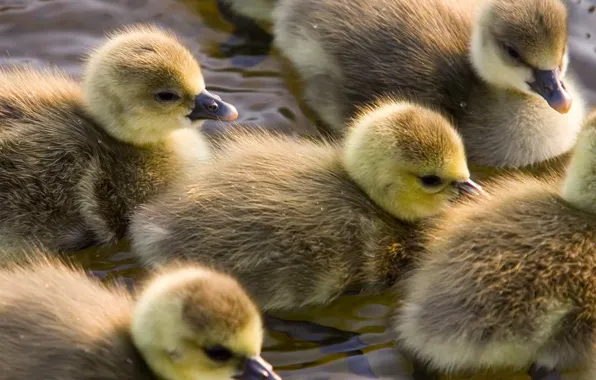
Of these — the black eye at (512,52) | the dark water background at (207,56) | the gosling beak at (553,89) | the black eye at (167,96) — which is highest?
the black eye at (512,52)

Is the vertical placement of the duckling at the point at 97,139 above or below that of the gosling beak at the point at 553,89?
below

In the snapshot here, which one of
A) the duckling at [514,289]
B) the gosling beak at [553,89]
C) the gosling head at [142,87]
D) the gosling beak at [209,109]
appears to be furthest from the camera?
the gosling beak at [553,89]

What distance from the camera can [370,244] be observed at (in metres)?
2.97

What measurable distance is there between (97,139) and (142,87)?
18 cm

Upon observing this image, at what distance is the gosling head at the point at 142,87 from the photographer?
126 inches

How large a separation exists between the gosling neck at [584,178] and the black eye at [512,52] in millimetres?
623

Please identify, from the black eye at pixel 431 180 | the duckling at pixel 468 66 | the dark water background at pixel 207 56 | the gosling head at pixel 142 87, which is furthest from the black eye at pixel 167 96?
the black eye at pixel 431 180

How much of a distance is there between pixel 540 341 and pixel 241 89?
5.22 ft

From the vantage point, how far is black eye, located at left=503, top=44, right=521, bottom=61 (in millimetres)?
3463

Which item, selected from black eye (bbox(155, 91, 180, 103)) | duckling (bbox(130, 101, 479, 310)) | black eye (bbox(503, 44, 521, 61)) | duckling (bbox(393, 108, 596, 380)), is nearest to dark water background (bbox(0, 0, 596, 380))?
duckling (bbox(130, 101, 479, 310))

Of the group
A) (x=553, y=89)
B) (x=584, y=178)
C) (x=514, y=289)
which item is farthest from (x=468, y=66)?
(x=514, y=289)

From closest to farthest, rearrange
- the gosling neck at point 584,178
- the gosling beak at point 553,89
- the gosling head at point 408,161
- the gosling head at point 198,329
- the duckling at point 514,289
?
the gosling head at point 198,329 < the duckling at point 514,289 < the gosling neck at point 584,178 < the gosling head at point 408,161 < the gosling beak at point 553,89

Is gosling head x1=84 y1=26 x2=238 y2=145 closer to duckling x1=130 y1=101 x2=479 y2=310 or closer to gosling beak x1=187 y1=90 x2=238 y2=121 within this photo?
gosling beak x1=187 y1=90 x2=238 y2=121

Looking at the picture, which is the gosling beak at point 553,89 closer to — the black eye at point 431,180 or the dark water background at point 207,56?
the dark water background at point 207,56
